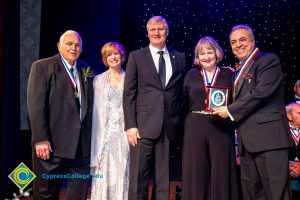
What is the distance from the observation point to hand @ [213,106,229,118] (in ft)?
9.91

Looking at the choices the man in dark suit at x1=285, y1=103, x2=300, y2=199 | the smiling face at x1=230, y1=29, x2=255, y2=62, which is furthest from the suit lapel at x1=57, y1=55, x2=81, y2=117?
the man in dark suit at x1=285, y1=103, x2=300, y2=199

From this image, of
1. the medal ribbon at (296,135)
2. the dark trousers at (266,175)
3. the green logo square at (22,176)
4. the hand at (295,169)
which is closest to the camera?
the dark trousers at (266,175)

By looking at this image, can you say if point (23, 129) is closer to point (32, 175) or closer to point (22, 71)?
point (22, 71)

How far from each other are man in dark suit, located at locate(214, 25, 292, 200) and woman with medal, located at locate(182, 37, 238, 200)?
110 millimetres

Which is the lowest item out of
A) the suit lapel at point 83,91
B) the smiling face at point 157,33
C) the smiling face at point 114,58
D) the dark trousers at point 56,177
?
the dark trousers at point 56,177

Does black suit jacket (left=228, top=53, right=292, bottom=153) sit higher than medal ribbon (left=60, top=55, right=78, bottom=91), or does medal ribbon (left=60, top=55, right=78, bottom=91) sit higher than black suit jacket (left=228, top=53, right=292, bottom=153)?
medal ribbon (left=60, top=55, right=78, bottom=91)

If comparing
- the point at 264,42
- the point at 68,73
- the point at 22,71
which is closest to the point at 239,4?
the point at 264,42

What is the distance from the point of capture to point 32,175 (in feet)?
10.2

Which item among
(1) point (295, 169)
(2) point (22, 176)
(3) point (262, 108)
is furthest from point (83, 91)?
(1) point (295, 169)

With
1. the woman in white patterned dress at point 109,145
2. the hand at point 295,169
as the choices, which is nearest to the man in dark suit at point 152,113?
the woman in white patterned dress at point 109,145

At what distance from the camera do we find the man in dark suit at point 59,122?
3.13 m

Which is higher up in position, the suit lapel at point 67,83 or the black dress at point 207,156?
the suit lapel at point 67,83

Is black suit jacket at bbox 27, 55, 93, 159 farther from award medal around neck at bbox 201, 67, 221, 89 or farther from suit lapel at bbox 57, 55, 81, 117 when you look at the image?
award medal around neck at bbox 201, 67, 221, 89

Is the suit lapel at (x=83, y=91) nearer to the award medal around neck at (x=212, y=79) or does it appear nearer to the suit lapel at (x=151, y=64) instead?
the suit lapel at (x=151, y=64)
